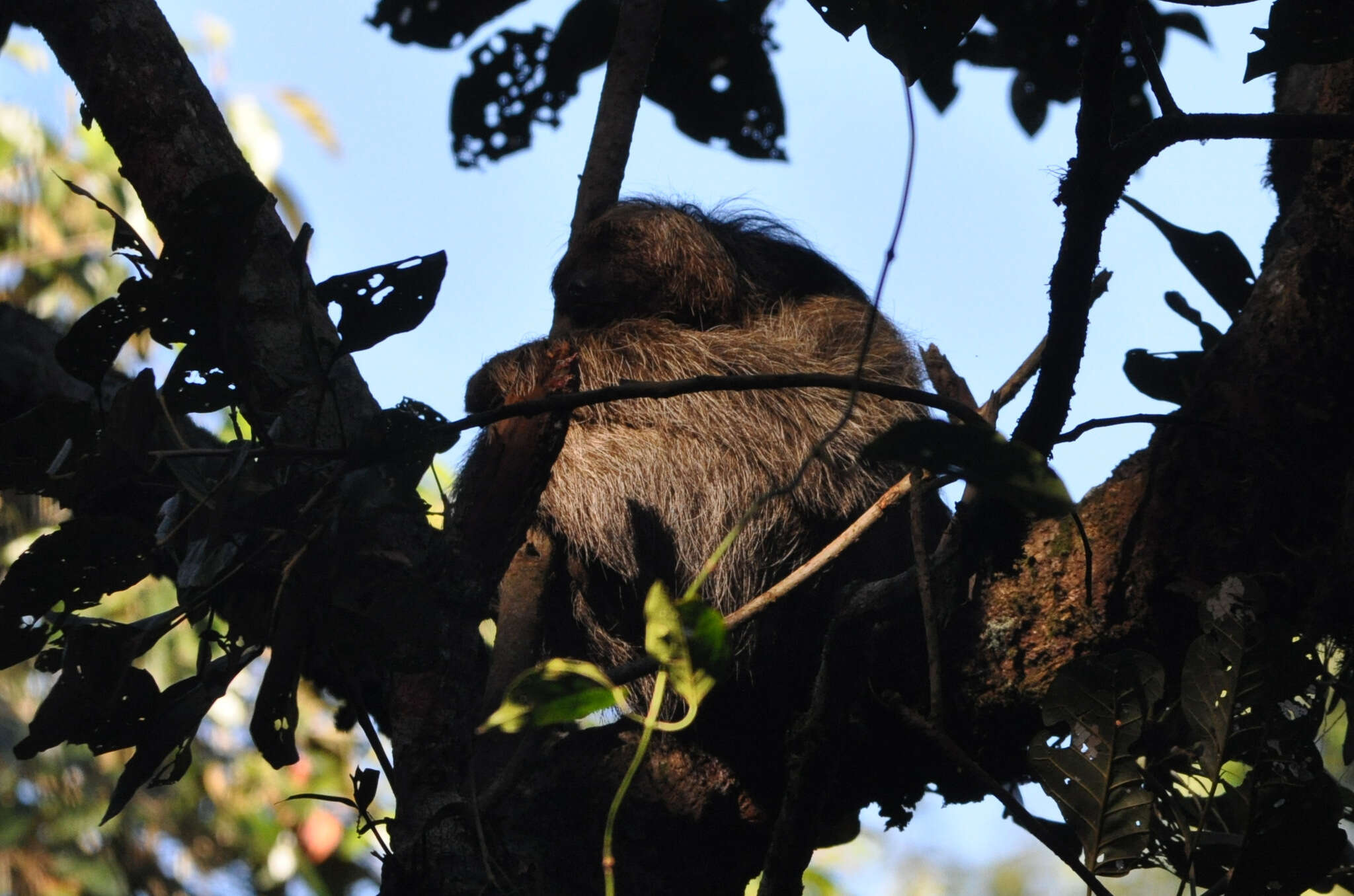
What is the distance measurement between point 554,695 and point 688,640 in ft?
0.66

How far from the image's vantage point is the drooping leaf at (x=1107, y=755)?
83.9 inches

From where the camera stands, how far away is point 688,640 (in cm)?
135

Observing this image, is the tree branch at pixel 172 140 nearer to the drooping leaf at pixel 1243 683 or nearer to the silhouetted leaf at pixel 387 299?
the silhouetted leaf at pixel 387 299

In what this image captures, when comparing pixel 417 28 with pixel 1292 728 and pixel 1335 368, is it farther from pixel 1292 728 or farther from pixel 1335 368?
pixel 1292 728

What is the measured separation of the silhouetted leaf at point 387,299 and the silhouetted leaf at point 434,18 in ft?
10.1

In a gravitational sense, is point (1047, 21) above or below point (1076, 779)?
above

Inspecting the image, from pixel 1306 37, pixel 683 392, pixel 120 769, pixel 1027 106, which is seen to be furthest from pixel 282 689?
pixel 120 769

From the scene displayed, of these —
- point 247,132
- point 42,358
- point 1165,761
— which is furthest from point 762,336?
point 247,132

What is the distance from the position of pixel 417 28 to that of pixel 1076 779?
3.90 metres

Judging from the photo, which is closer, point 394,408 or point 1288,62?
point 394,408

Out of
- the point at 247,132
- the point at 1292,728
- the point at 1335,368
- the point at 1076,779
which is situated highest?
the point at 247,132

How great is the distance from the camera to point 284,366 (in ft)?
8.45

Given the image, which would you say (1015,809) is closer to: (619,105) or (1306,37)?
(1306,37)

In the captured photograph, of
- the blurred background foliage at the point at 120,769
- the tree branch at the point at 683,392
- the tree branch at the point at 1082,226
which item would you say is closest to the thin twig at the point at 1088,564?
the tree branch at the point at 1082,226
